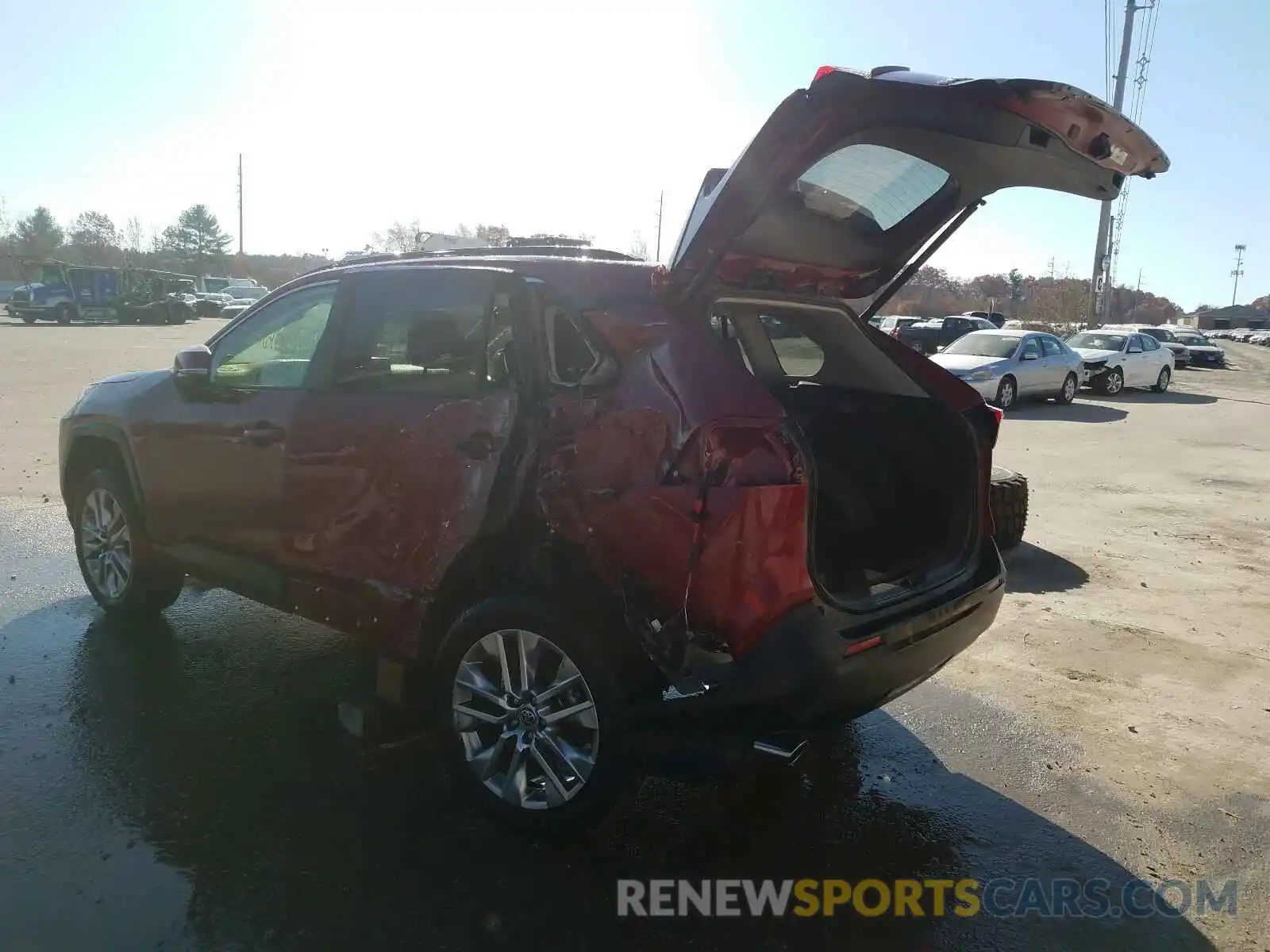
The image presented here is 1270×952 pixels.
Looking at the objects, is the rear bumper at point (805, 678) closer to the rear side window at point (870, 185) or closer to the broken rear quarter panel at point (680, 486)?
the broken rear quarter panel at point (680, 486)

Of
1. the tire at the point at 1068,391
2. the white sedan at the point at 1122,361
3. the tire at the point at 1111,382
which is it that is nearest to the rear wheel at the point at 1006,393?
the tire at the point at 1068,391

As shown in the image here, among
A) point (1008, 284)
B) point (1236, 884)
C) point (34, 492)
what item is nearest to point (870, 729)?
point (1236, 884)


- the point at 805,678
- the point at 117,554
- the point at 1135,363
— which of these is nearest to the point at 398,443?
the point at 805,678

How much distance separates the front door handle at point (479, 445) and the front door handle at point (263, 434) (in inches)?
43.4

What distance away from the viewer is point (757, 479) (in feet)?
8.93

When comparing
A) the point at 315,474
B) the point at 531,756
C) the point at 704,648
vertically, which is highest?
the point at 315,474

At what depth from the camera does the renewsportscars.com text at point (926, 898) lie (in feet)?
9.40

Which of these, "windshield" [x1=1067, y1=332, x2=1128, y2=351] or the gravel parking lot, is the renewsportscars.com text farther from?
"windshield" [x1=1067, y1=332, x2=1128, y2=351]

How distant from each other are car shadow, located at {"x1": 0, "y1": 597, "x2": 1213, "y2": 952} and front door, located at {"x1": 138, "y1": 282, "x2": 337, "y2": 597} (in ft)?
2.28

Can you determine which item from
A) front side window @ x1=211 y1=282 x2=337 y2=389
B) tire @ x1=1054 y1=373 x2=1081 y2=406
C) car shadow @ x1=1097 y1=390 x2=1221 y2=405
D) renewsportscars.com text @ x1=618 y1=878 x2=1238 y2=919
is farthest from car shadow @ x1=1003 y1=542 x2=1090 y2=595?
car shadow @ x1=1097 y1=390 x2=1221 y2=405

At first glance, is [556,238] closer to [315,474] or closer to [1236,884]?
[315,474]

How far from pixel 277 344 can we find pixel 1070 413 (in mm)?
17380

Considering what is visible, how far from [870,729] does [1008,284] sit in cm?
9971

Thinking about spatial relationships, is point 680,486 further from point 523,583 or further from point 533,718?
point 533,718
